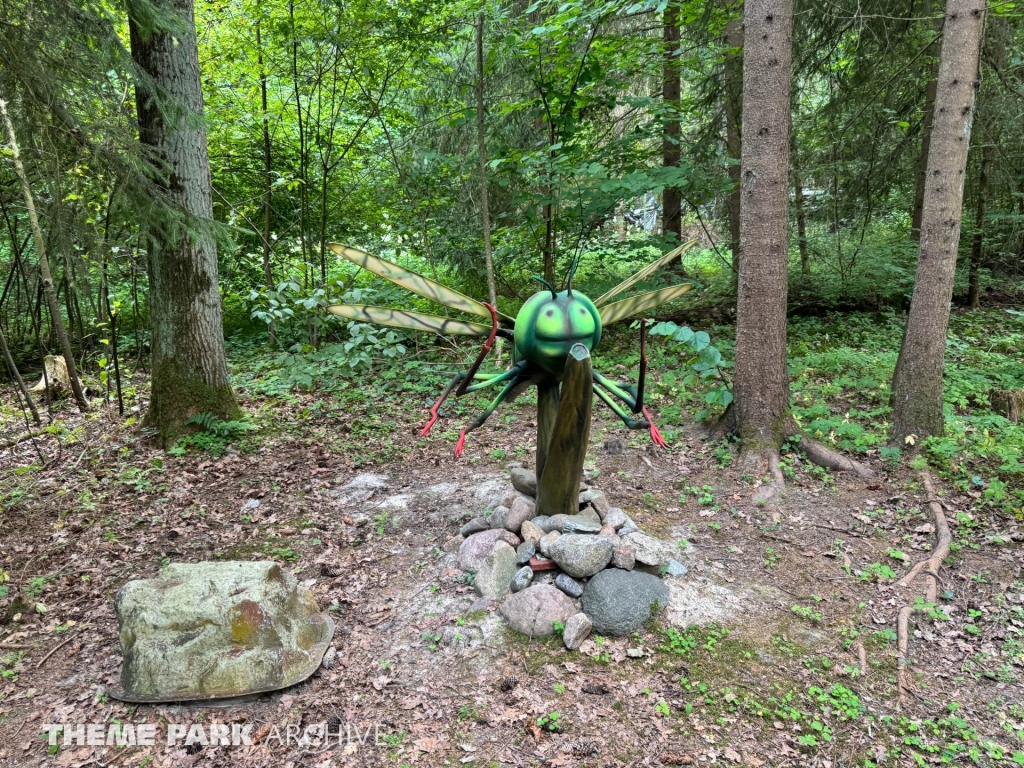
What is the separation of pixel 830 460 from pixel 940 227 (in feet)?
6.81

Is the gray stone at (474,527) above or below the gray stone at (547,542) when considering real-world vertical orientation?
below

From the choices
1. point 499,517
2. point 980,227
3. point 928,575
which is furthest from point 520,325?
point 980,227

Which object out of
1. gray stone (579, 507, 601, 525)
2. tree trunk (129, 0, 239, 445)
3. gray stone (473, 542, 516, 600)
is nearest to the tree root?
gray stone (579, 507, 601, 525)

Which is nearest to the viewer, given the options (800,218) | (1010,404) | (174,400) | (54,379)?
(1010,404)

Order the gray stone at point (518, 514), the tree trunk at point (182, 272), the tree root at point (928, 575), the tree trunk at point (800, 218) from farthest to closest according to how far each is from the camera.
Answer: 1. the tree trunk at point (800, 218)
2. the tree trunk at point (182, 272)
3. the gray stone at point (518, 514)
4. the tree root at point (928, 575)

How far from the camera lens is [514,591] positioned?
3463 millimetres

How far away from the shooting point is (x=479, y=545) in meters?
3.84

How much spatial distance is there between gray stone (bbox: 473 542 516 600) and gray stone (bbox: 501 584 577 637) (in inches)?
6.1

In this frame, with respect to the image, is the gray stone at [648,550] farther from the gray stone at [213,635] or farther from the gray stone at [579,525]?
the gray stone at [213,635]

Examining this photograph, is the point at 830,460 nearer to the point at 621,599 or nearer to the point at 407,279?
the point at 621,599

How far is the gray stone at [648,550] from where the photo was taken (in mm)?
3500

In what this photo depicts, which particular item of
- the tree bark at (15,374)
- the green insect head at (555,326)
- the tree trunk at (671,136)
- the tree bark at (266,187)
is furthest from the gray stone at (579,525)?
the tree bark at (266,187)

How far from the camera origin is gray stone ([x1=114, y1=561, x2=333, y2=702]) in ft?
9.12

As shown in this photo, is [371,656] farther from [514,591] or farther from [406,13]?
[406,13]
